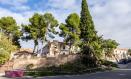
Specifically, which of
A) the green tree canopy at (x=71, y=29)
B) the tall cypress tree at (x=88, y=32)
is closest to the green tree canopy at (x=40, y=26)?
the green tree canopy at (x=71, y=29)

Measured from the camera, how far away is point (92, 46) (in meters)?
65.8

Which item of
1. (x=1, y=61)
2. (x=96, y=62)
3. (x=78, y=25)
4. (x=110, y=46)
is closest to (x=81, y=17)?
(x=78, y=25)

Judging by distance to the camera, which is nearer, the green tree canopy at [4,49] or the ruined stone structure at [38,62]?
the ruined stone structure at [38,62]

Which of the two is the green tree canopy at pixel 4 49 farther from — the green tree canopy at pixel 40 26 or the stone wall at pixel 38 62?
the green tree canopy at pixel 40 26

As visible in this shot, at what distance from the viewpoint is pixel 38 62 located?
62.5m

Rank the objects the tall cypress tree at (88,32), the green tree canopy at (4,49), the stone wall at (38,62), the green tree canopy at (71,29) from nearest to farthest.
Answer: the stone wall at (38,62)
the green tree canopy at (4,49)
the tall cypress tree at (88,32)
the green tree canopy at (71,29)

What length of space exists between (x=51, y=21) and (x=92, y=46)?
14710mm

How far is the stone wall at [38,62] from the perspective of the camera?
201ft

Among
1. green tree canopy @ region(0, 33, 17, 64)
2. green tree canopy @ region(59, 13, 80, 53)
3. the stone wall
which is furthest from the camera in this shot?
green tree canopy @ region(59, 13, 80, 53)

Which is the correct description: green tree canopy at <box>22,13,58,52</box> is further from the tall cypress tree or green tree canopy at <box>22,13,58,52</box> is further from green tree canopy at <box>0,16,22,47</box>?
the tall cypress tree

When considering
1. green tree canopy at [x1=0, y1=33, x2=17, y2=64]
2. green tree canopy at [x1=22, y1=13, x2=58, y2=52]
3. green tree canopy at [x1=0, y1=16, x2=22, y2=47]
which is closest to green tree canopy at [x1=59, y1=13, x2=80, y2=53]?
green tree canopy at [x1=22, y1=13, x2=58, y2=52]

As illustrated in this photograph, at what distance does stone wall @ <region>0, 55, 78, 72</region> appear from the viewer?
61.2m

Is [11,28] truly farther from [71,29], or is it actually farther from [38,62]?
[38,62]

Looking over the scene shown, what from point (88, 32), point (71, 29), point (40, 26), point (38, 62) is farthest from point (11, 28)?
point (88, 32)
